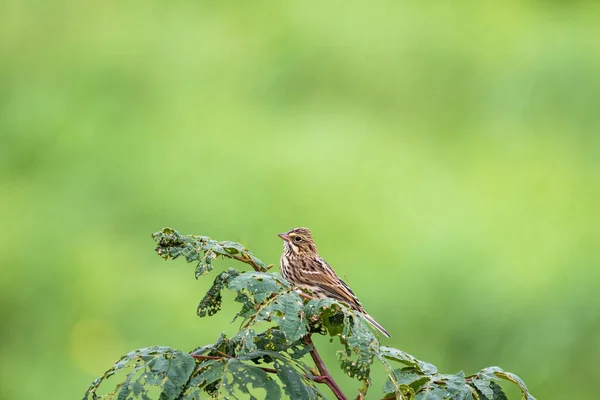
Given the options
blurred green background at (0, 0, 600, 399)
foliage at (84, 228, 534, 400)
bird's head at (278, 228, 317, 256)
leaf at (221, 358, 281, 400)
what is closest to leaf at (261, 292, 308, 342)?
foliage at (84, 228, 534, 400)

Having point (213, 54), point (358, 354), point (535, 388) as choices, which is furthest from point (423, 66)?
point (358, 354)

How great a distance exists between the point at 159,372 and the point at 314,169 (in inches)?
129

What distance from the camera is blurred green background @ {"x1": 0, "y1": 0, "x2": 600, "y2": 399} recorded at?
413cm

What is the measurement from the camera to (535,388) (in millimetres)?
3967

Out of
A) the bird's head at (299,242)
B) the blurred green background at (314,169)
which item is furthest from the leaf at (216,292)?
the blurred green background at (314,169)

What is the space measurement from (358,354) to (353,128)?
3.60 meters

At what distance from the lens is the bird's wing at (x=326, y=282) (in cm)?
281

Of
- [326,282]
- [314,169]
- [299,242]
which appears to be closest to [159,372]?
[326,282]

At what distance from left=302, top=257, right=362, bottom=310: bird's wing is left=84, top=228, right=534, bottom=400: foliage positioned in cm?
93

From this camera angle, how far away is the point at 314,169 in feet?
16.0

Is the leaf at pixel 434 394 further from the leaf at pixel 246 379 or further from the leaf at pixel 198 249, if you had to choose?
the leaf at pixel 198 249

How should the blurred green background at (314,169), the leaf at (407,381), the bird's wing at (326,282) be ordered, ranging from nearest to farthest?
the leaf at (407,381)
the bird's wing at (326,282)
the blurred green background at (314,169)

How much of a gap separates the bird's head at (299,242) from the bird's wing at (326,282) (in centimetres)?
7

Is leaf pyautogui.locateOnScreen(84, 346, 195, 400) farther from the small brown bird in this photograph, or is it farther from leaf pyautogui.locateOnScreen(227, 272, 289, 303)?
the small brown bird
